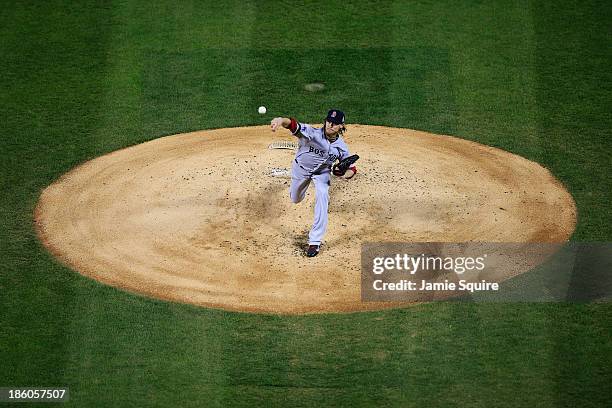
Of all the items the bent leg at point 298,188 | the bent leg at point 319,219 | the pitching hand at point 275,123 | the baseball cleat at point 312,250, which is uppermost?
the pitching hand at point 275,123

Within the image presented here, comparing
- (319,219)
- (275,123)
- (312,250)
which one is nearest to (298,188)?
(319,219)

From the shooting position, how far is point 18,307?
39.3 feet

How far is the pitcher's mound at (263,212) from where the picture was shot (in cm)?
1252

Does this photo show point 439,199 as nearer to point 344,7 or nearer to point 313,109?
point 313,109

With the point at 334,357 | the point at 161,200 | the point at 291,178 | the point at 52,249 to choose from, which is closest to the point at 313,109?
the point at 291,178

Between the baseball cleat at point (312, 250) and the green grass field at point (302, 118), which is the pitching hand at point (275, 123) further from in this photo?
the green grass field at point (302, 118)

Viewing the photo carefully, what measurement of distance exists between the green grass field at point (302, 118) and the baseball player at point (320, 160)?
Result: 1.51 m

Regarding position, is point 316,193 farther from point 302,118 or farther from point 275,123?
point 302,118

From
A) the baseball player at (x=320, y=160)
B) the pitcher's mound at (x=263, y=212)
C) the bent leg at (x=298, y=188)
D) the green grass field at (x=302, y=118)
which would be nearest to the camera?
the green grass field at (x=302, y=118)

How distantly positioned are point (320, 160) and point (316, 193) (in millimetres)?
416

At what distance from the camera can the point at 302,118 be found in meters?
16.0

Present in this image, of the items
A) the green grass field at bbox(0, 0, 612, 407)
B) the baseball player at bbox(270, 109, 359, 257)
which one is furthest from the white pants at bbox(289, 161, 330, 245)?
the green grass field at bbox(0, 0, 612, 407)

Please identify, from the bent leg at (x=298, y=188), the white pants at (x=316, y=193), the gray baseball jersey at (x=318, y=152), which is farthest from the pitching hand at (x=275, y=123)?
the bent leg at (x=298, y=188)

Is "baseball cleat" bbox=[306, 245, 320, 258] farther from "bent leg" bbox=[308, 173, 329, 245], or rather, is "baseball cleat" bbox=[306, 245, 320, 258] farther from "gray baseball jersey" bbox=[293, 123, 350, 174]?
"gray baseball jersey" bbox=[293, 123, 350, 174]
